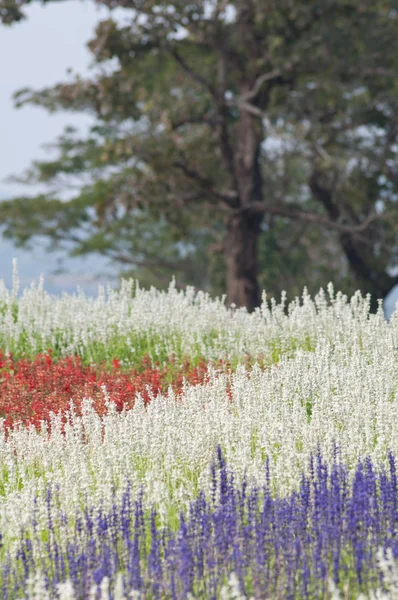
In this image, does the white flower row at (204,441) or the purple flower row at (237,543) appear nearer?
the purple flower row at (237,543)

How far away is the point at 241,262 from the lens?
1967cm

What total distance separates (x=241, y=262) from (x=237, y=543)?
15.2 metres

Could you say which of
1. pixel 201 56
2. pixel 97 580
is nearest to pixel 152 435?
pixel 97 580

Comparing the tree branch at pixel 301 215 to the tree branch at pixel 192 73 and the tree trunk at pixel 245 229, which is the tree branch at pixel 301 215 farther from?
the tree branch at pixel 192 73

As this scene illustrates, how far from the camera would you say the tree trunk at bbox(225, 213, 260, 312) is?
19609 mm

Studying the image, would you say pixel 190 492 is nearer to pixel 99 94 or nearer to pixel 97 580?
pixel 97 580

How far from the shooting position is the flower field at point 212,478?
14.6 ft

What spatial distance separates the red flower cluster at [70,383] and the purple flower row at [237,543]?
3.45m

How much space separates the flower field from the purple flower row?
1 centimetres

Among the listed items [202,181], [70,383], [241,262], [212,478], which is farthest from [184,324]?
[241,262]

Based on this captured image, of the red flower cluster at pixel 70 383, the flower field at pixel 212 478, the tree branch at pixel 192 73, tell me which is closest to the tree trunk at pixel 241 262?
the tree branch at pixel 192 73

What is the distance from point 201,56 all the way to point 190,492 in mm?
20003

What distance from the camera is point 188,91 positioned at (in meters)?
27.2

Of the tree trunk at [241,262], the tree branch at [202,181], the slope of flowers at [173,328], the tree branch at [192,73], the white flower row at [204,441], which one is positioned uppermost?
the tree branch at [192,73]
